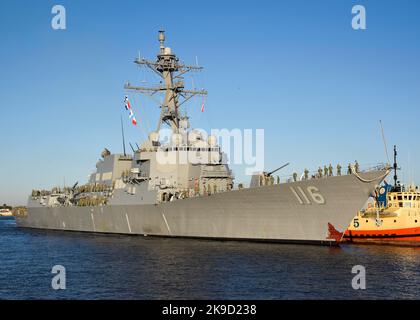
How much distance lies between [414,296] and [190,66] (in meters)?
22.3

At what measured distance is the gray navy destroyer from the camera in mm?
21578

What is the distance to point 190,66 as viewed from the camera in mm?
32688

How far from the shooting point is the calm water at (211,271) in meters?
14.3

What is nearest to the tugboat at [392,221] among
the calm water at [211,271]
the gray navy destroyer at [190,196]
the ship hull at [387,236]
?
the ship hull at [387,236]

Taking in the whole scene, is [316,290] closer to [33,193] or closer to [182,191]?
[182,191]

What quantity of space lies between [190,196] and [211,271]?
374 inches

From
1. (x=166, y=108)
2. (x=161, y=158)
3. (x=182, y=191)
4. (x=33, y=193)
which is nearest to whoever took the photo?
(x=182, y=191)

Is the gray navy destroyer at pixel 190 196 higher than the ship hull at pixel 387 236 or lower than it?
higher

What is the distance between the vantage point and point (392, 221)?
90.0 ft

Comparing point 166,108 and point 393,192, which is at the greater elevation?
point 166,108

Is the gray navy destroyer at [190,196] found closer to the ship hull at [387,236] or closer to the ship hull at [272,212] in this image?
the ship hull at [272,212]

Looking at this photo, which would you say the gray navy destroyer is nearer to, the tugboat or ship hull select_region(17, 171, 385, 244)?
ship hull select_region(17, 171, 385, 244)

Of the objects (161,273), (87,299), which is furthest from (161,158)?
(87,299)

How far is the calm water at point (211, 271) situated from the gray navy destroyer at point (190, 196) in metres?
0.95
